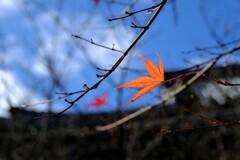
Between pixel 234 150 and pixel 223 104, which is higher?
pixel 223 104

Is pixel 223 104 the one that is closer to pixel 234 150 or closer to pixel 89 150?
pixel 234 150

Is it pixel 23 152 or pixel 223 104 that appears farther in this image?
pixel 223 104

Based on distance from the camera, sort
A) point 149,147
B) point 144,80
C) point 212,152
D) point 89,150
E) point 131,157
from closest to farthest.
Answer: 1. point 144,80
2. point 131,157
3. point 149,147
4. point 212,152
5. point 89,150

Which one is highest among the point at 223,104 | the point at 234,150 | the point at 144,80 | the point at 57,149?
the point at 223,104

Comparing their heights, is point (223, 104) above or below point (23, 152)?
above

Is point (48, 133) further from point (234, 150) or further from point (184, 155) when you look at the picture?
point (234, 150)

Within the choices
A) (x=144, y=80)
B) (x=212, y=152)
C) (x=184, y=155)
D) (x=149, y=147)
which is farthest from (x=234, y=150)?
(x=144, y=80)

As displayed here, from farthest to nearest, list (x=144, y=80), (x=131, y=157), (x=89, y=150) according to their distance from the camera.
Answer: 1. (x=89, y=150)
2. (x=131, y=157)
3. (x=144, y=80)

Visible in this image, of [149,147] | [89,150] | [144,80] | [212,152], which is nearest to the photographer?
[144,80]

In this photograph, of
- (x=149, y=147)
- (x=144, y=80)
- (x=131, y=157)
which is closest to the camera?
(x=144, y=80)

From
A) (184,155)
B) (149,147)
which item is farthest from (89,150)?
(184,155)
